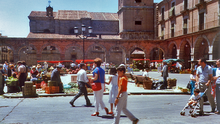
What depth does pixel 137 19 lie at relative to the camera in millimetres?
39344

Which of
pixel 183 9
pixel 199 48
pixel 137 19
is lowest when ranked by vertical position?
pixel 199 48

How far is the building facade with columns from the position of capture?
1012 inches

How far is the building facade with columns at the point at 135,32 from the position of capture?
2570 centimetres

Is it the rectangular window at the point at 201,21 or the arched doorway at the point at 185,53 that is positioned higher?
the rectangular window at the point at 201,21

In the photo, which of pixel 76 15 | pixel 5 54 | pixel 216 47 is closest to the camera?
pixel 216 47

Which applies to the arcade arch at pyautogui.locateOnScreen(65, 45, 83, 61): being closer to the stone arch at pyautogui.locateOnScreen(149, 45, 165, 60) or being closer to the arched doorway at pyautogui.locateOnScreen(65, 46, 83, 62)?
the arched doorway at pyautogui.locateOnScreen(65, 46, 83, 62)

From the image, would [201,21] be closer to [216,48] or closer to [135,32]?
[216,48]

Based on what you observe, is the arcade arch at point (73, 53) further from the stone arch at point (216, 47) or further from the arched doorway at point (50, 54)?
the stone arch at point (216, 47)

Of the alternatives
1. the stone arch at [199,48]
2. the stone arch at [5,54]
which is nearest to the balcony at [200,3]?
the stone arch at [199,48]

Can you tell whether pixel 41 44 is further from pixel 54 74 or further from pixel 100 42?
pixel 54 74

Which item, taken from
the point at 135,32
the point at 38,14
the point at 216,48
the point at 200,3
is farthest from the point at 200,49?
the point at 38,14

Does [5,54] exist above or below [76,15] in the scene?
below

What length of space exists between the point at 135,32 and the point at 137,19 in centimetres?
259

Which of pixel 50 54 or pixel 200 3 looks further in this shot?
pixel 50 54
